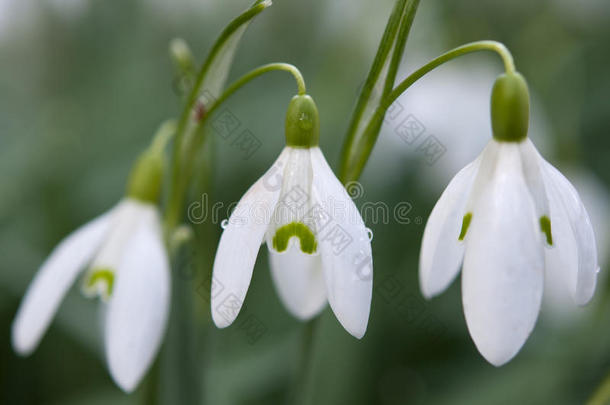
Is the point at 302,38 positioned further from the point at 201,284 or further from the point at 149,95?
the point at 201,284

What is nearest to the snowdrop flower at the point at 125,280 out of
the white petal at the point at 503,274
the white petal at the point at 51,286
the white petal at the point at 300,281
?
the white petal at the point at 51,286

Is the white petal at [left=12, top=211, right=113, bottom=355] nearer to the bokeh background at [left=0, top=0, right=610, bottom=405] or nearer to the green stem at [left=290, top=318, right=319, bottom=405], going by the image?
the bokeh background at [left=0, top=0, right=610, bottom=405]

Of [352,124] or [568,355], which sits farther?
[568,355]

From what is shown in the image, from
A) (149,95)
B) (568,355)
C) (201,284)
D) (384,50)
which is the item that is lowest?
(568,355)

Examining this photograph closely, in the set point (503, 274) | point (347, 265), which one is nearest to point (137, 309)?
point (347, 265)

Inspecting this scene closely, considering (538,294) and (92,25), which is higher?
(92,25)

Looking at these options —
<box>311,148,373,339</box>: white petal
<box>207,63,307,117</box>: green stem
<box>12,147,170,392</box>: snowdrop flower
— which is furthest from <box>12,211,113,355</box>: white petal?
<box>311,148,373,339</box>: white petal

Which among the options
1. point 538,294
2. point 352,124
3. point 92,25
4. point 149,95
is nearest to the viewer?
point 538,294

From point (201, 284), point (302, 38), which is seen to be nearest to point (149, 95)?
point (302, 38)
